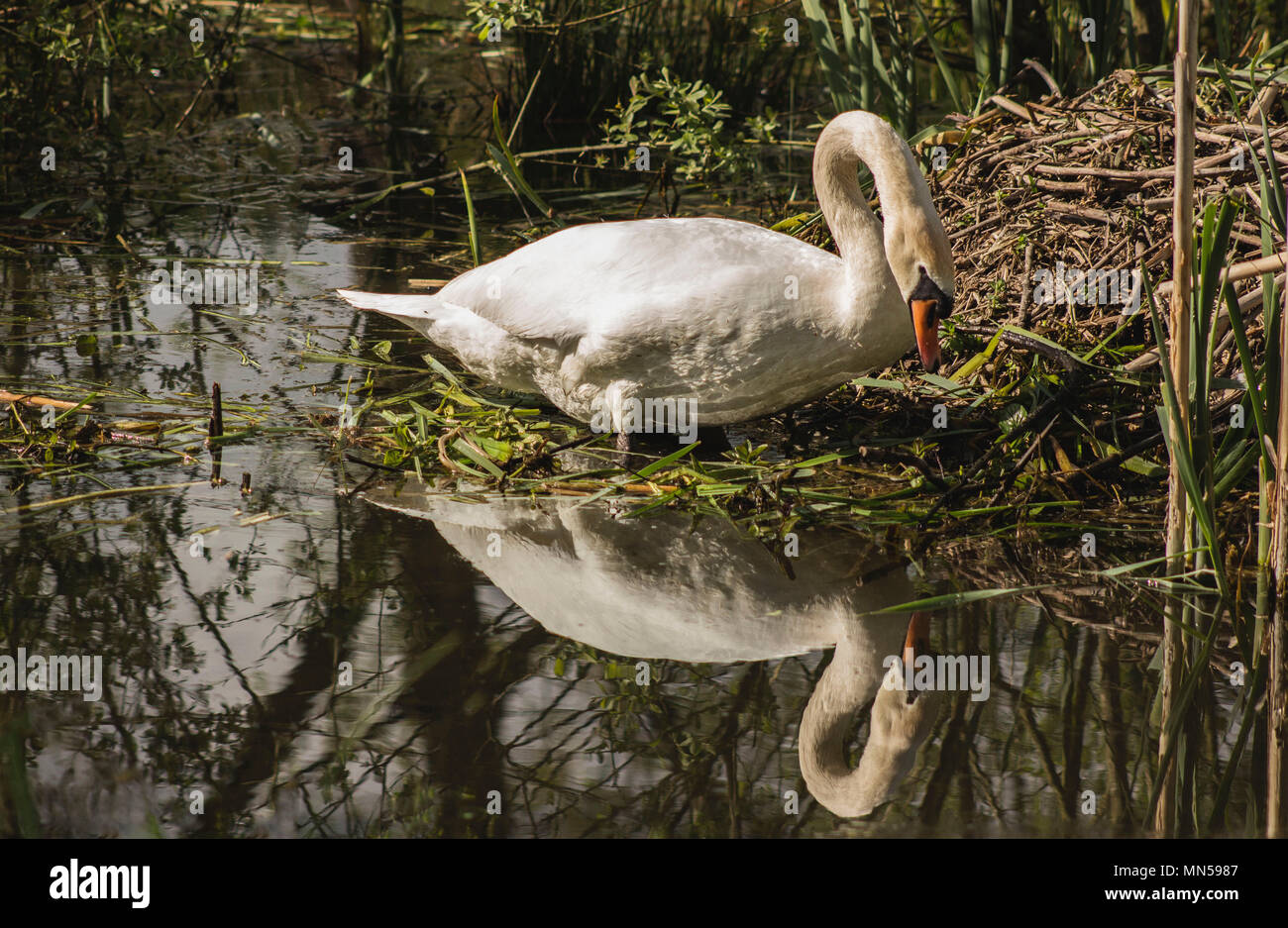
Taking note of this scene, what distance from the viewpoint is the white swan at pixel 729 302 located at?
13.8 feet

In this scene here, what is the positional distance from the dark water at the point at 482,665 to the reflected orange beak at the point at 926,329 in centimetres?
59

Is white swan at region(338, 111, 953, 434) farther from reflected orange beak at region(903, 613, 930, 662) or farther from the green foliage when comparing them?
the green foliage

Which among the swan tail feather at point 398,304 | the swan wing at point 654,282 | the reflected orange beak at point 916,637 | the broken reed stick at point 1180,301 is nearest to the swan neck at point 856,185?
the swan wing at point 654,282

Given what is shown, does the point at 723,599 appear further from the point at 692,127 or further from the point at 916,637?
the point at 692,127

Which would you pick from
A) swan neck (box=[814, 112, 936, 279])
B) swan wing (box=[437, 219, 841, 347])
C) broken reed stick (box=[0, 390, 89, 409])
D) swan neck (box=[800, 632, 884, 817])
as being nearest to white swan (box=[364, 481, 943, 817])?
swan neck (box=[800, 632, 884, 817])

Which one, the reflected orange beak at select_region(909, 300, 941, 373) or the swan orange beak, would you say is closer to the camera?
the swan orange beak

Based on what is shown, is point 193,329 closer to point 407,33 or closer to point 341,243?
point 341,243

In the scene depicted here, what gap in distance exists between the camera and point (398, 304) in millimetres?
5238

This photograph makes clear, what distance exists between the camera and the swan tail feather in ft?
16.9

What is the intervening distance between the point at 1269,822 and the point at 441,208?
20.4 ft

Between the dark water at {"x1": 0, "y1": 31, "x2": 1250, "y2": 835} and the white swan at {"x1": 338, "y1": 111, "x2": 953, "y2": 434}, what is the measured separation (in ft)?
1.73

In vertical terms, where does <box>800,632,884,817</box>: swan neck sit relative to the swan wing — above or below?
below
